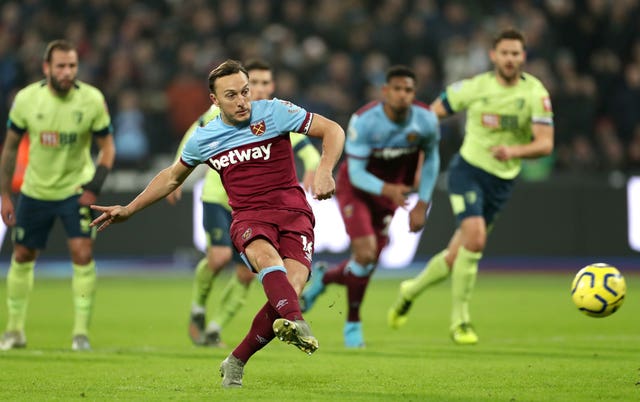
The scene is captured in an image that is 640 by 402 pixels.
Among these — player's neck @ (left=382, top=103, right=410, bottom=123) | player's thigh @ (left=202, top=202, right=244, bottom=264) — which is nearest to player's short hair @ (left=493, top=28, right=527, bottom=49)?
player's neck @ (left=382, top=103, right=410, bottom=123)

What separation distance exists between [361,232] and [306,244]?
338cm

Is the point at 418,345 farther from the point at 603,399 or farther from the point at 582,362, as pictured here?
the point at 603,399

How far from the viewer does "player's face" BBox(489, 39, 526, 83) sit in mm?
11211

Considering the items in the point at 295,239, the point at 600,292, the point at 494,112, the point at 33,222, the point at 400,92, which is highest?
the point at 494,112

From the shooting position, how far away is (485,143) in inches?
450

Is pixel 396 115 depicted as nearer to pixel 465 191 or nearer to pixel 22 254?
pixel 465 191

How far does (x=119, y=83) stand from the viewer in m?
19.8

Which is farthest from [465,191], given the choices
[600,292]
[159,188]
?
[159,188]

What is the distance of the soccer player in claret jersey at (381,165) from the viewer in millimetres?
10883

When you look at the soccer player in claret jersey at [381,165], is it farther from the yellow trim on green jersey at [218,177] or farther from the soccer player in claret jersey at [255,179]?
the soccer player in claret jersey at [255,179]

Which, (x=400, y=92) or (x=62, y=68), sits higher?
(x=400, y=92)

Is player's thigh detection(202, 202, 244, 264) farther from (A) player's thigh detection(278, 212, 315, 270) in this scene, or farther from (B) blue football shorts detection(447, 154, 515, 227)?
(A) player's thigh detection(278, 212, 315, 270)

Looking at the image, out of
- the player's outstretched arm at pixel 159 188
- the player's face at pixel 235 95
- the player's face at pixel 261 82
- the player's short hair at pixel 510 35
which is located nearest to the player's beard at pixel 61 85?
the player's face at pixel 261 82

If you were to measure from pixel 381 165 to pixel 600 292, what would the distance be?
2.91 meters
